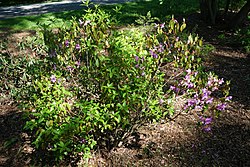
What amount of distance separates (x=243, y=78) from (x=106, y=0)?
328 inches

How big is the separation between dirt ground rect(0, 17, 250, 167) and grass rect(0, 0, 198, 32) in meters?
4.33

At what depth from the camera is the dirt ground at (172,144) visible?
326 centimetres

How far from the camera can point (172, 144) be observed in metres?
3.52

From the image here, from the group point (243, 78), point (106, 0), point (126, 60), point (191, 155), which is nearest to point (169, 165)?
point (191, 155)

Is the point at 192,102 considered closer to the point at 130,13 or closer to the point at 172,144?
the point at 172,144

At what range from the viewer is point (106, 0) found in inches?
467

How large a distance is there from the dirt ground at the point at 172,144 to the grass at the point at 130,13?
4.33 meters

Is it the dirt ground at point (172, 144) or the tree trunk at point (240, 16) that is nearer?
the dirt ground at point (172, 144)

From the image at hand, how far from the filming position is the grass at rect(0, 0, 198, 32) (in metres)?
8.05

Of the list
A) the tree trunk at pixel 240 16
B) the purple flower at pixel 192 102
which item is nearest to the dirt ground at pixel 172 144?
the purple flower at pixel 192 102

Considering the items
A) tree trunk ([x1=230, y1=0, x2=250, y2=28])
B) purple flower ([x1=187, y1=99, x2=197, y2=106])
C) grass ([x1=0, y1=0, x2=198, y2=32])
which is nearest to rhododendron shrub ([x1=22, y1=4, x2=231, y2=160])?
purple flower ([x1=187, y1=99, x2=197, y2=106])

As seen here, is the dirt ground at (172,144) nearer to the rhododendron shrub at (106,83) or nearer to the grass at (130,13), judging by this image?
the rhododendron shrub at (106,83)

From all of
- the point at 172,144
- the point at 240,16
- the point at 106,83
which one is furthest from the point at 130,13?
the point at 106,83

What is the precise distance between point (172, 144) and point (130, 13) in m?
6.64
